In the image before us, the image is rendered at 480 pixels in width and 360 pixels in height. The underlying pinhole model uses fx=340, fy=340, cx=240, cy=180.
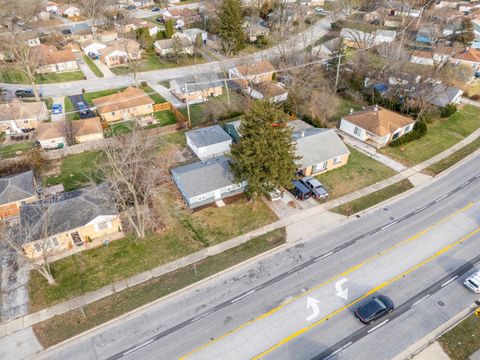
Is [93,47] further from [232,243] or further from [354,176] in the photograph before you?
[232,243]

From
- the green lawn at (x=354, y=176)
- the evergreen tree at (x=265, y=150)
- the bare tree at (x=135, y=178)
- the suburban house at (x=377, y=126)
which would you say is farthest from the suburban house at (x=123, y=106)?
the suburban house at (x=377, y=126)

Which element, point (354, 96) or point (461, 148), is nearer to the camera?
point (461, 148)

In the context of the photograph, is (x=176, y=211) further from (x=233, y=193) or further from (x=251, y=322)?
(x=251, y=322)

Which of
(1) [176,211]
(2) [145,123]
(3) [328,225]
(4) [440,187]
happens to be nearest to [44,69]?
(2) [145,123]

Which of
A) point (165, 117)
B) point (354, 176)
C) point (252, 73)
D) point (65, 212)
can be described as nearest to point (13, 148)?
point (165, 117)

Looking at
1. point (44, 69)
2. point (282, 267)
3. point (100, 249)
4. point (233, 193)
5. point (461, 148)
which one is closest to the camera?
point (282, 267)

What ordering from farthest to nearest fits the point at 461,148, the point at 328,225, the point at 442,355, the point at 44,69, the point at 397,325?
the point at 44,69 → the point at 461,148 → the point at 328,225 → the point at 397,325 → the point at 442,355

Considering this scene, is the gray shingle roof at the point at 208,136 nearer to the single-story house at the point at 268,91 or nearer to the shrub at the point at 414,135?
the single-story house at the point at 268,91

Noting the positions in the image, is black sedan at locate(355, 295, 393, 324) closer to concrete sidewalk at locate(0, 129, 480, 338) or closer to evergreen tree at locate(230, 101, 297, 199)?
concrete sidewalk at locate(0, 129, 480, 338)
